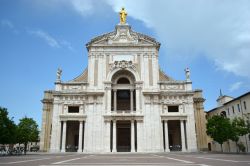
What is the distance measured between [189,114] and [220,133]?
677cm

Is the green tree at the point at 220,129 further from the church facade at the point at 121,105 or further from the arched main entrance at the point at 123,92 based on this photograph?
the arched main entrance at the point at 123,92

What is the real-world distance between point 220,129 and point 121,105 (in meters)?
19.7

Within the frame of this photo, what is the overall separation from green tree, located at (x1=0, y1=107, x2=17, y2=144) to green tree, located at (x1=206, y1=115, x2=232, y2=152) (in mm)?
32310

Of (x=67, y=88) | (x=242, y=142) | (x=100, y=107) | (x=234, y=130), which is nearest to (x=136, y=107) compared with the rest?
(x=100, y=107)

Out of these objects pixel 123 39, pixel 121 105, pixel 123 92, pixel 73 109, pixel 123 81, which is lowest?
pixel 73 109

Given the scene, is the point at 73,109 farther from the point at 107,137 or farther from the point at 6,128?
the point at 6,128

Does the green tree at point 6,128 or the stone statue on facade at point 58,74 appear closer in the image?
the green tree at point 6,128

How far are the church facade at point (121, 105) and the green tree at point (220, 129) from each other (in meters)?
3.86

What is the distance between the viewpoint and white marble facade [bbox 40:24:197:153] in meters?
45.3

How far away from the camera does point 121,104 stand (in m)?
51.8

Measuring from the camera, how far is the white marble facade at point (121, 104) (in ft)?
149

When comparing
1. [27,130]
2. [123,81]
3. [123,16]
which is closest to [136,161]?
→ [123,81]

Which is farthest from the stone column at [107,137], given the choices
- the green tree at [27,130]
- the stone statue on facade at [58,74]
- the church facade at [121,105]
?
the green tree at [27,130]

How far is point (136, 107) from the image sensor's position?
153 feet
